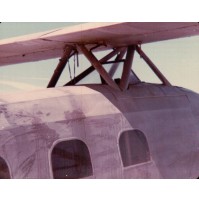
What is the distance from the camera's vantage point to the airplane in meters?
5.23

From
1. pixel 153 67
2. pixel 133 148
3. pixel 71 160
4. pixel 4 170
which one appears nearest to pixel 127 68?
pixel 153 67

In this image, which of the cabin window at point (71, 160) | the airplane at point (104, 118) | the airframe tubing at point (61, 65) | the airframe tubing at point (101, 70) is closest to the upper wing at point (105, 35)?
the airplane at point (104, 118)

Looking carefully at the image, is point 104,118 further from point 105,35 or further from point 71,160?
point 105,35

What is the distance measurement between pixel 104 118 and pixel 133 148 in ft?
2.64

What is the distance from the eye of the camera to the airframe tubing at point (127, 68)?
289 inches

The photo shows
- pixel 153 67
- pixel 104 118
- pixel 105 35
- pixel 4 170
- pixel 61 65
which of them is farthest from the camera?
pixel 153 67

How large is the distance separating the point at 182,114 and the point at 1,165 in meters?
4.09

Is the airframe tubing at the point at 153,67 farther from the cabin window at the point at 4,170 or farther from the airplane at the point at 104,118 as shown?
the cabin window at the point at 4,170

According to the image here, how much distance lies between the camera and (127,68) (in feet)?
24.9

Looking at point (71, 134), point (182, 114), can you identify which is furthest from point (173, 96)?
point (71, 134)

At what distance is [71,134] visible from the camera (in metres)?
5.65

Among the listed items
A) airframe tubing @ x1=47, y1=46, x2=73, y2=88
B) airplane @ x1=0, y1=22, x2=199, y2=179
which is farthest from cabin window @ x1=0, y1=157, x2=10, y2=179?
airframe tubing @ x1=47, y1=46, x2=73, y2=88

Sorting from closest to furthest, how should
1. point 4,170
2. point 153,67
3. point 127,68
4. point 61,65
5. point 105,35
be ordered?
1. point 4,170
2. point 105,35
3. point 127,68
4. point 61,65
5. point 153,67
